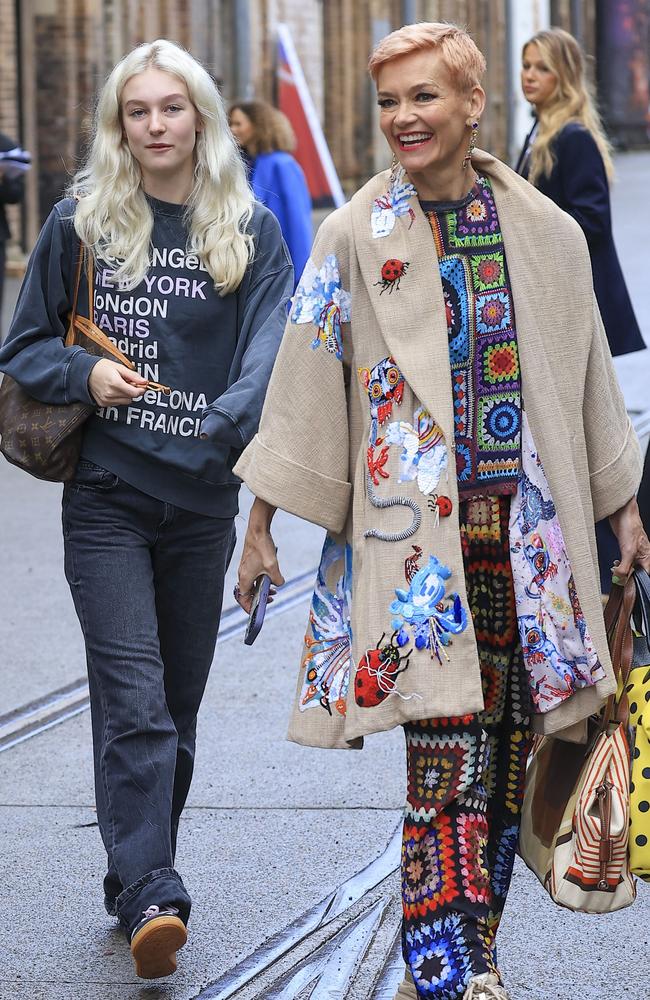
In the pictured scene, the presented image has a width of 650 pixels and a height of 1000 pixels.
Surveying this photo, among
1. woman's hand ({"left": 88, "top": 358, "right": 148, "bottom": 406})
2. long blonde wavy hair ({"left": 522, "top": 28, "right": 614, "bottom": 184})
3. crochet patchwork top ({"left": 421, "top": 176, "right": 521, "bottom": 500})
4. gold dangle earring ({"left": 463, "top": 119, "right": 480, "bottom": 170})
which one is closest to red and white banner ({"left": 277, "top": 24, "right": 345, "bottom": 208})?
long blonde wavy hair ({"left": 522, "top": 28, "right": 614, "bottom": 184})

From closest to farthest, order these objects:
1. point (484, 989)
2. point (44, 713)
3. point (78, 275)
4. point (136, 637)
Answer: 1. point (484, 989)
2. point (136, 637)
3. point (78, 275)
4. point (44, 713)

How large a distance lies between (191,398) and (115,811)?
0.86m

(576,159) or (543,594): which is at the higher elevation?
(576,159)

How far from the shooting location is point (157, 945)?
3406 mm

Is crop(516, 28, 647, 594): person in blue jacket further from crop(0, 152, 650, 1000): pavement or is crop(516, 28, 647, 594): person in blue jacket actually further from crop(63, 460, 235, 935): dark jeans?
crop(63, 460, 235, 935): dark jeans

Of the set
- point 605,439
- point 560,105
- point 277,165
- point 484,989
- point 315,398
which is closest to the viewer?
point 484,989

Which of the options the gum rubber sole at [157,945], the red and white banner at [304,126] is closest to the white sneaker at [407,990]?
the gum rubber sole at [157,945]

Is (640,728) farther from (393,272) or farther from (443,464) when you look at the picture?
(393,272)

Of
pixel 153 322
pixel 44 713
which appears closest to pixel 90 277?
pixel 153 322

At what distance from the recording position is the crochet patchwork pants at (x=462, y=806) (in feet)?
10.2

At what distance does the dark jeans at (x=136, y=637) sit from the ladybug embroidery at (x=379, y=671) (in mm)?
630

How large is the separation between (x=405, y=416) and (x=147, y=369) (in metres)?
0.76

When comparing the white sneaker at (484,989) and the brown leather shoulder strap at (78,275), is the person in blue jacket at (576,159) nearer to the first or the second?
the brown leather shoulder strap at (78,275)

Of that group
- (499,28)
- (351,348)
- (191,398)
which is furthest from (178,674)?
(499,28)
